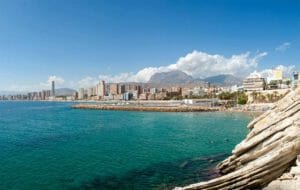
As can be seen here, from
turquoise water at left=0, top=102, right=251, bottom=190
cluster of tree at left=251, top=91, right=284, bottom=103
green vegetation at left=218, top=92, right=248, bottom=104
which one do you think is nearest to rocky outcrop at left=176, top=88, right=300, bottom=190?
turquoise water at left=0, top=102, right=251, bottom=190

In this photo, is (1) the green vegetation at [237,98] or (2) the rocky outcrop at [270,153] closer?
(2) the rocky outcrop at [270,153]

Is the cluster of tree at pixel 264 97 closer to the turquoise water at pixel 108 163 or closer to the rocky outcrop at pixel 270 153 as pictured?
the turquoise water at pixel 108 163

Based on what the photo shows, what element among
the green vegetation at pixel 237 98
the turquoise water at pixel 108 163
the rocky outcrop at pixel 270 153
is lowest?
the turquoise water at pixel 108 163

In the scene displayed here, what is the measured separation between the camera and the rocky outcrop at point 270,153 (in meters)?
18.7

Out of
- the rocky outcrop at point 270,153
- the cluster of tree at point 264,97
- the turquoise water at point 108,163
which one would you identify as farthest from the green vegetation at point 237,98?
the rocky outcrop at point 270,153

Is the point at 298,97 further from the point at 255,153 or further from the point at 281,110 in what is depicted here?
the point at 255,153

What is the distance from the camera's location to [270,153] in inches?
757

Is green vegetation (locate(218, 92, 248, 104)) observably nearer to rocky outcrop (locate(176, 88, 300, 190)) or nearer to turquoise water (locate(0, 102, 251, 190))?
turquoise water (locate(0, 102, 251, 190))

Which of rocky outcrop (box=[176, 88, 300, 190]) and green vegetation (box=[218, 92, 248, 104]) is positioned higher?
green vegetation (box=[218, 92, 248, 104])

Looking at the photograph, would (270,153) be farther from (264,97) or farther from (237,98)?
(237,98)

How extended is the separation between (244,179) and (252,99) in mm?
141057

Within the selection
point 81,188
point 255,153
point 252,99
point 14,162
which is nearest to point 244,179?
point 255,153

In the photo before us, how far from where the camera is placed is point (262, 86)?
7731 inches

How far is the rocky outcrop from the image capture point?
18656 mm
